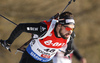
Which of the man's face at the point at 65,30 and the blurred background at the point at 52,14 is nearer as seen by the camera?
the man's face at the point at 65,30

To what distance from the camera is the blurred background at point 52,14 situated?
514cm

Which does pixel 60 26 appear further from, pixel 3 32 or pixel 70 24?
pixel 3 32

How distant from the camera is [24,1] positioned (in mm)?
5484

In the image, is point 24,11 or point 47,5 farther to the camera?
point 47,5

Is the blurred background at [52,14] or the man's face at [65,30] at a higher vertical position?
the man's face at [65,30]

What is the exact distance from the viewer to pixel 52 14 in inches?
229

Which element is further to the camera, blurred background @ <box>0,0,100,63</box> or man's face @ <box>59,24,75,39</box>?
blurred background @ <box>0,0,100,63</box>

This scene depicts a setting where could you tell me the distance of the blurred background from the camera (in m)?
5.14

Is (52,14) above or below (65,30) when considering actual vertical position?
→ below

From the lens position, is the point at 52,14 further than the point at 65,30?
Yes

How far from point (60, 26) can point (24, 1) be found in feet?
10.3

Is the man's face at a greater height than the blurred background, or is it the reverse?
the man's face

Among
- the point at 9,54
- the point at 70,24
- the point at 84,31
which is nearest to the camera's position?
the point at 70,24

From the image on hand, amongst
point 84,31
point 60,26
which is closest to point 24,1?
point 84,31
